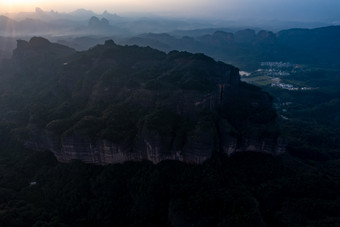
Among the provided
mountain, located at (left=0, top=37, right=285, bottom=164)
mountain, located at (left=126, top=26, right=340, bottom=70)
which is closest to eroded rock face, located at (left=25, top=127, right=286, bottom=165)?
mountain, located at (left=0, top=37, right=285, bottom=164)

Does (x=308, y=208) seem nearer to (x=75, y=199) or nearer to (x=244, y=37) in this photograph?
(x=75, y=199)

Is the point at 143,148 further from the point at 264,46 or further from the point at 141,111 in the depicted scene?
the point at 264,46

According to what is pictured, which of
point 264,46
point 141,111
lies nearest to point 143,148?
point 141,111

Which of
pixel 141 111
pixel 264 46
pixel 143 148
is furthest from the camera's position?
pixel 264 46

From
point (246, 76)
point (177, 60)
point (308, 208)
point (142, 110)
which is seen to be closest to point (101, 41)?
point (246, 76)

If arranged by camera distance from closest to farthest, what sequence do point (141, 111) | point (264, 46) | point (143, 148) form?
point (143, 148)
point (141, 111)
point (264, 46)

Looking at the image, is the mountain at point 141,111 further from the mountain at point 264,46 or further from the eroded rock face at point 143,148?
the mountain at point 264,46

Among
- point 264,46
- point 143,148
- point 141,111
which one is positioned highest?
point 141,111

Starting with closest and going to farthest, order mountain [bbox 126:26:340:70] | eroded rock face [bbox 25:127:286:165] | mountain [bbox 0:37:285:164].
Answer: eroded rock face [bbox 25:127:286:165]
mountain [bbox 0:37:285:164]
mountain [bbox 126:26:340:70]

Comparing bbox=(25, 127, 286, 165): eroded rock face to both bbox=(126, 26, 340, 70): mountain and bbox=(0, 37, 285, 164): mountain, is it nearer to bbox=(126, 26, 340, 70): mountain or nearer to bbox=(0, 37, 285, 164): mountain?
bbox=(0, 37, 285, 164): mountain
